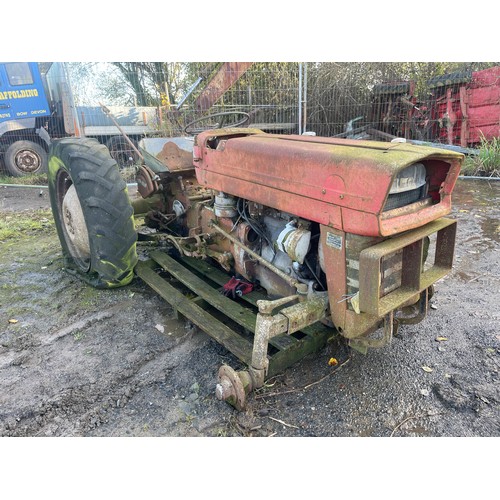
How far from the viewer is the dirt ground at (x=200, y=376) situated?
1.95 m

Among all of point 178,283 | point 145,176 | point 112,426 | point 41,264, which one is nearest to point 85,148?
point 145,176

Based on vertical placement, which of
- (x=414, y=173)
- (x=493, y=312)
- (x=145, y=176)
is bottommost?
(x=493, y=312)

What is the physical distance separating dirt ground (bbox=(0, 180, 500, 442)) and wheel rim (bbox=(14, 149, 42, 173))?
692 cm

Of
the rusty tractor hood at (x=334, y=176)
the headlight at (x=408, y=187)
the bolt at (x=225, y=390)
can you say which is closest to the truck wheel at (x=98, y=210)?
the rusty tractor hood at (x=334, y=176)

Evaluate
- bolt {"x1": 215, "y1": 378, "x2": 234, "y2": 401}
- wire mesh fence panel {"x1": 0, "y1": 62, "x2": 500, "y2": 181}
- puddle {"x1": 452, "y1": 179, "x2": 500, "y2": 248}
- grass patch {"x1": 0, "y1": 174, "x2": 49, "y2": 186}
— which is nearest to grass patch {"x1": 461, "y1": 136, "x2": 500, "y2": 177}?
puddle {"x1": 452, "y1": 179, "x2": 500, "y2": 248}

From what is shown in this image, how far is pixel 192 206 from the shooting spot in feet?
11.1

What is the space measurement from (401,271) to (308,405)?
2.69ft

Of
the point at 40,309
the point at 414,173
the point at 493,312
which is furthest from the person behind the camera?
the point at 40,309

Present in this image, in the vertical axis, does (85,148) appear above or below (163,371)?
above

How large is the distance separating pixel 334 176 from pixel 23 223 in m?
5.03

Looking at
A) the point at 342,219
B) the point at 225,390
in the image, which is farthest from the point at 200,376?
the point at 342,219

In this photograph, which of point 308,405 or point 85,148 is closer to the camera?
point 308,405

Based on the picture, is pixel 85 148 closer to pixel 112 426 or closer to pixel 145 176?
pixel 145 176

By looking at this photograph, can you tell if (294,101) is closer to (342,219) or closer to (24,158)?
(24,158)
